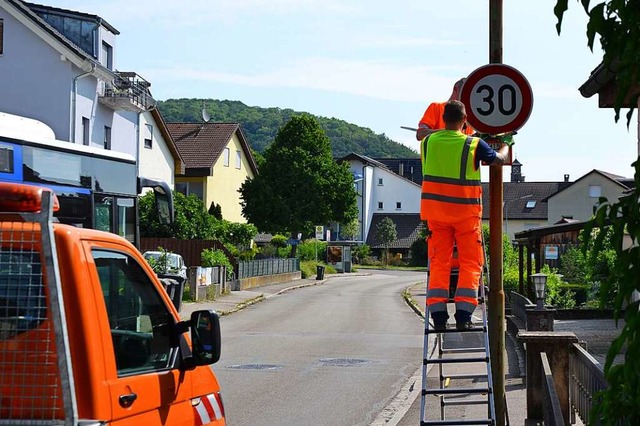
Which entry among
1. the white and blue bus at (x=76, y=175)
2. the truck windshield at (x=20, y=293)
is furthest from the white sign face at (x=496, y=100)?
the white and blue bus at (x=76, y=175)

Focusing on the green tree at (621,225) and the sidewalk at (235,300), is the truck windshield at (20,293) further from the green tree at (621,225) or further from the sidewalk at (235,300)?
the sidewalk at (235,300)

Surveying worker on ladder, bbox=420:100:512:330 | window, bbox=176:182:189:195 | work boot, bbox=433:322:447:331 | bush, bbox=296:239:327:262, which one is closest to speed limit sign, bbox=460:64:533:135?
worker on ladder, bbox=420:100:512:330

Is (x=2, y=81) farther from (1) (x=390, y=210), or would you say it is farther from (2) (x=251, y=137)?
(2) (x=251, y=137)

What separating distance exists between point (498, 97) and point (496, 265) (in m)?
1.43

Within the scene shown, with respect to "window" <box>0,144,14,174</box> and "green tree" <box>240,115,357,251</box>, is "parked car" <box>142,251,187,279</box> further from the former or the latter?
"green tree" <box>240,115,357,251</box>

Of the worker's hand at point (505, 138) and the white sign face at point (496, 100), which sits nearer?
the white sign face at point (496, 100)

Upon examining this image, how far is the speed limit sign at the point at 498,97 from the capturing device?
363 inches

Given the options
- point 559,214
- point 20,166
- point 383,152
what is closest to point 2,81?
point 20,166

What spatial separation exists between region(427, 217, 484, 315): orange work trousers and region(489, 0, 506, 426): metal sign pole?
27 cm

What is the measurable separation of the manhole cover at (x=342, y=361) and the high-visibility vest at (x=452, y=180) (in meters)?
10.1

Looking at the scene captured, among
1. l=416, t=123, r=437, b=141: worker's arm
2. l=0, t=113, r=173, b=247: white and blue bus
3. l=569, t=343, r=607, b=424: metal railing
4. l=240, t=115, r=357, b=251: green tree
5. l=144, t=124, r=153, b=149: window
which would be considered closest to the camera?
l=569, t=343, r=607, b=424: metal railing

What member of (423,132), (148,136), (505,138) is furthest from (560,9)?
(148,136)

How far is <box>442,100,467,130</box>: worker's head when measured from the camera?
917cm

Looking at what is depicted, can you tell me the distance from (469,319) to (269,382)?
7455 millimetres
